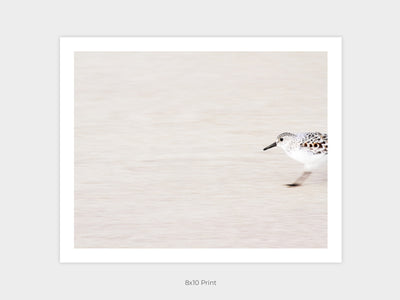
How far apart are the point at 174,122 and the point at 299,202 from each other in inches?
32.3

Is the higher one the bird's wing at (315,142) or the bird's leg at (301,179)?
the bird's wing at (315,142)

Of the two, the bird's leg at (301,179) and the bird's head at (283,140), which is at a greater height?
the bird's head at (283,140)

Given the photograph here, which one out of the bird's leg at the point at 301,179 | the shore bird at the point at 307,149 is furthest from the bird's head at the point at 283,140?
the bird's leg at the point at 301,179

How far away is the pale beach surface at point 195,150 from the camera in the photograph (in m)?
4.59

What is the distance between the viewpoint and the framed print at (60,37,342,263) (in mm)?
4570

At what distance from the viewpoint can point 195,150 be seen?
479 centimetres

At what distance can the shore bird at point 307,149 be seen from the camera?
A: 4.70m

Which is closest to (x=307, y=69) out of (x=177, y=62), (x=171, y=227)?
(x=177, y=62)

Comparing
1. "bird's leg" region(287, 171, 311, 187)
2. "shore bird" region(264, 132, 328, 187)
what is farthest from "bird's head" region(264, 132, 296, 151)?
"bird's leg" region(287, 171, 311, 187)

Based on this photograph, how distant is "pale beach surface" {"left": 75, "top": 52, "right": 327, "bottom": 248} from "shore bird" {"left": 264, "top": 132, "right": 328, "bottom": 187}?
0.04m

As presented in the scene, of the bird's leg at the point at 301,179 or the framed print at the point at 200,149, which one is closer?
the framed print at the point at 200,149

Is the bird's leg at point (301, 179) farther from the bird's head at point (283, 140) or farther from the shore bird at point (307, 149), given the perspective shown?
the bird's head at point (283, 140)

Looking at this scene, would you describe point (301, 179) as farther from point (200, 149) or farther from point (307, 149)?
point (200, 149)

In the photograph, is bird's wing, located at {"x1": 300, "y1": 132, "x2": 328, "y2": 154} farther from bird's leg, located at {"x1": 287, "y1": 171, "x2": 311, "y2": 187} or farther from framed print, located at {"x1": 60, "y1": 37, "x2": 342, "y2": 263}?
bird's leg, located at {"x1": 287, "y1": 171, "x2": 311, "y2": 187}
